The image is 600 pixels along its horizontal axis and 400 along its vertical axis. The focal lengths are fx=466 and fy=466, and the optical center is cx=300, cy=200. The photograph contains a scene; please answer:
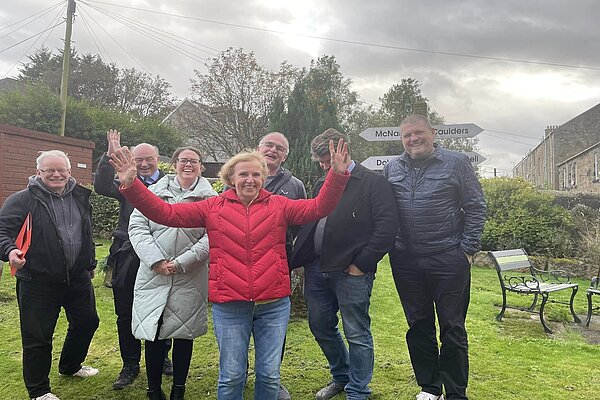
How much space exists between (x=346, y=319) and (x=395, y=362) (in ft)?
4.75

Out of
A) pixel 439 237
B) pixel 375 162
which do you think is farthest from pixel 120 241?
pixel 375 162

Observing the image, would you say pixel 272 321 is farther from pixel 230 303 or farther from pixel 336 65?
pixel 336 65

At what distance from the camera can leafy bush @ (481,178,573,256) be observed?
1151 centimetres

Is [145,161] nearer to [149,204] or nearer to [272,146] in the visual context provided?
[272,146]

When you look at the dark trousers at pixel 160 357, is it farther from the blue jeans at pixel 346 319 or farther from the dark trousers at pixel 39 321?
the blue jeans at pixel 346 319

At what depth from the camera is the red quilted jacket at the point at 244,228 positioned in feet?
8.70

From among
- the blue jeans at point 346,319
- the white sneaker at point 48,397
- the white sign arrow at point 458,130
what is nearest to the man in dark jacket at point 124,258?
the white sneaker at point 48,397

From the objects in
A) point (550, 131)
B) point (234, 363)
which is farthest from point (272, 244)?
point (550, 131)

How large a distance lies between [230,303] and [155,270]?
2.49ft

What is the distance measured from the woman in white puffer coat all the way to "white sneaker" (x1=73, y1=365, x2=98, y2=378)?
989 mm

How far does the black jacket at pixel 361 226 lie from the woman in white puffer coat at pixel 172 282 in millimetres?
883

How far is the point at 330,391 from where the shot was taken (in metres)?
3.59

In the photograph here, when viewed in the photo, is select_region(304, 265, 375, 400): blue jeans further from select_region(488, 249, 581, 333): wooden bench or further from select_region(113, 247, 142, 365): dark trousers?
select_region(488, 249, 581, 333): wooden bench

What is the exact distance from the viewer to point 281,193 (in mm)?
3568
